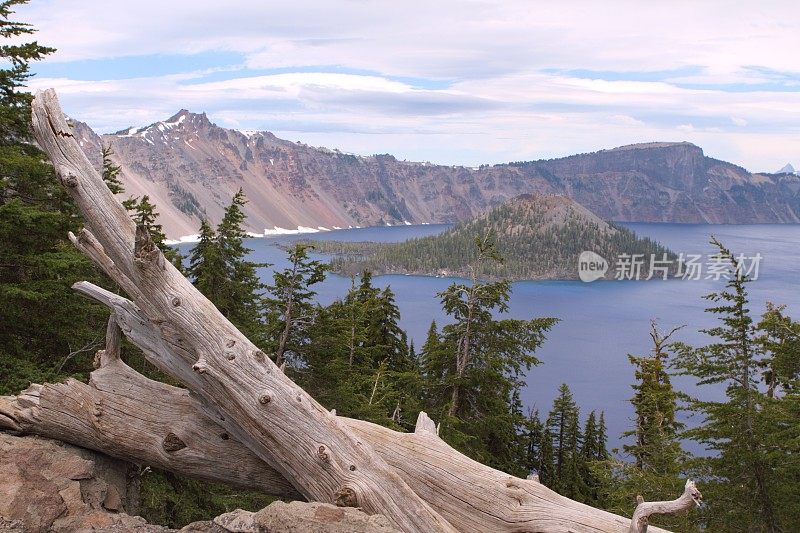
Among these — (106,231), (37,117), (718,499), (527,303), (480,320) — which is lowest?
(527,303)

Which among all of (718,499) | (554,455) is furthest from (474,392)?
(554,455)

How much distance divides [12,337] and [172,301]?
6075mm

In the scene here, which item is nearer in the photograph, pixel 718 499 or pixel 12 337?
pixel 12 337

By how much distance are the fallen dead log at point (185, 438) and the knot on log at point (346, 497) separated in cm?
95

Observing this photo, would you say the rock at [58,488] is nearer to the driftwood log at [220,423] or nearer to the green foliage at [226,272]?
the driftwood log at [220,423]

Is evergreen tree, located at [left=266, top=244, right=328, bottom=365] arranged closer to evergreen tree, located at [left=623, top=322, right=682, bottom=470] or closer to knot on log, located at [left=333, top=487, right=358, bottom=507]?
evergreen tree, located at [left=623, top=322, right=682, bottom=470]

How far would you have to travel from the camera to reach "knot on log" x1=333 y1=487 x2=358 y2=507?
248 inches

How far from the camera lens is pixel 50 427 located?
761cm

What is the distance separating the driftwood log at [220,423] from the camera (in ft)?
21.5

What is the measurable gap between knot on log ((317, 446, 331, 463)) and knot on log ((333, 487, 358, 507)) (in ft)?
1.04

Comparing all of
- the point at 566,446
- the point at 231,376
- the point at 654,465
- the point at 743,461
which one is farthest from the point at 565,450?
the point at 231,376

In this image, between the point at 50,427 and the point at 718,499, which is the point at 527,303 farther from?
the point at 50,427

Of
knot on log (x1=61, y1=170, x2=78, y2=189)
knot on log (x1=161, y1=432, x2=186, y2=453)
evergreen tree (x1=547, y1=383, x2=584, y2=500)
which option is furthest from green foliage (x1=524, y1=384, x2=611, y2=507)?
knot on log (x1=61, y1=170, x2=78, y2=189)

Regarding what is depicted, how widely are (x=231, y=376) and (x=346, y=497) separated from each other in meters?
1.68
